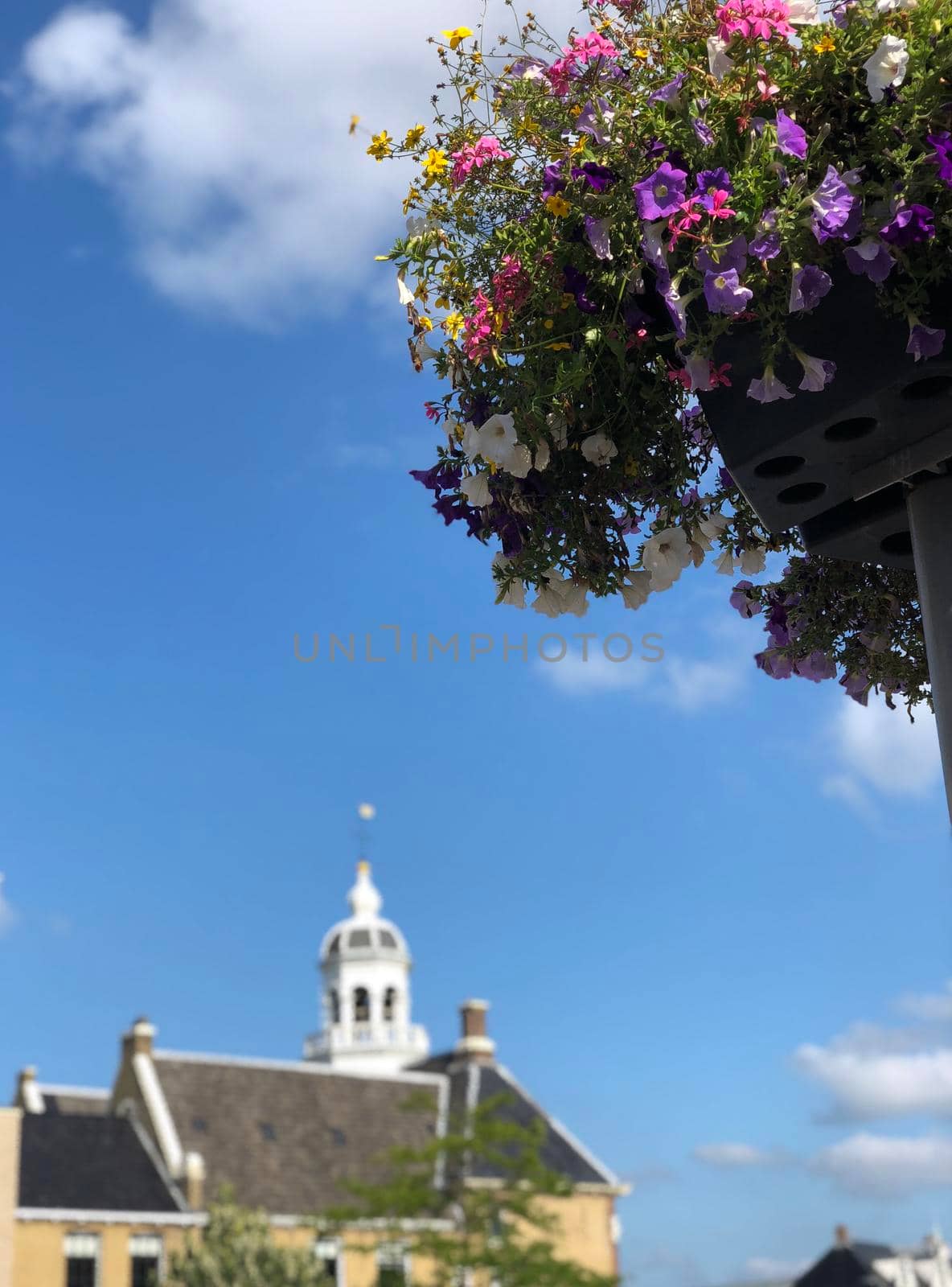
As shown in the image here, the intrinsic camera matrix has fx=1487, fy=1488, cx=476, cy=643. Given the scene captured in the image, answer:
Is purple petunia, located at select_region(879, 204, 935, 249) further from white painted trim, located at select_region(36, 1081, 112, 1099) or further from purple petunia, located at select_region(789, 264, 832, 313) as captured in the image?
white painted trim, located at select_region(36, 1081, 112, 1099)

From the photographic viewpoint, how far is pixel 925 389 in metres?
1.96

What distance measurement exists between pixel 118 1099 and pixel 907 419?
4179 cm

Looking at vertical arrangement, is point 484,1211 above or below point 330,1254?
above

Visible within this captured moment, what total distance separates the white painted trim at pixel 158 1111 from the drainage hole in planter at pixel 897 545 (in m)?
37.9

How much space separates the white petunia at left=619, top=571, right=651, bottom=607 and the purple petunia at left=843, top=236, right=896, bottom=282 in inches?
28.5

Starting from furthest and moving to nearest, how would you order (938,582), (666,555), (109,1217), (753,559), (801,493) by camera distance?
(109,1217)
(753,559)
(666,555)
(801,493)
(938,582)

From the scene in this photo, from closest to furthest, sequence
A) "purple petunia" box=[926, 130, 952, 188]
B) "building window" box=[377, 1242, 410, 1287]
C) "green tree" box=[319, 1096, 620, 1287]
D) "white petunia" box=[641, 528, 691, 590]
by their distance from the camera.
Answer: "purple petunia" box=[926, 130, 952, 188]
"white petunia" box=[641, 528, 691, 590]
"green tree" box=[319, 1096, 620, 1287]
"building window" box=[377, 1242, 410, 1287]

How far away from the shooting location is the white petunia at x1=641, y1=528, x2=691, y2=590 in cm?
239

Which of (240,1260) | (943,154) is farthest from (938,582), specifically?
(240,1260)

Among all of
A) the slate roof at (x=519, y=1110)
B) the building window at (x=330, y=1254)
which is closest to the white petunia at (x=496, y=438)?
→ the building window at (x=330, y=1254)

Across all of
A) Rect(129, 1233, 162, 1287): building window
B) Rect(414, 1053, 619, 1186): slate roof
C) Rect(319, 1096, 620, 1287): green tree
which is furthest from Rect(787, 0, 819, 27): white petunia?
Rect(414, 1053, 619, 1186): slate roof

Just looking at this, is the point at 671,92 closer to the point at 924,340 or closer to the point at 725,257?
the point at 725,257

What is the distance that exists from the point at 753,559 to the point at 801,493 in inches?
15.3

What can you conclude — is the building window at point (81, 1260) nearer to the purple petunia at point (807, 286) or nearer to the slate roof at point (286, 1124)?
the slate roof at point (286, 1124)
